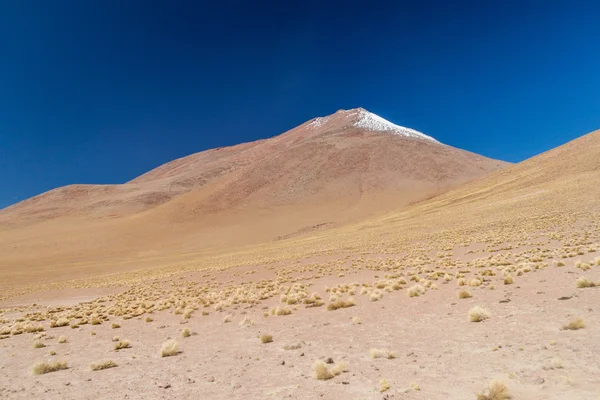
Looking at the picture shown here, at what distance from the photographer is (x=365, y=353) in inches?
328

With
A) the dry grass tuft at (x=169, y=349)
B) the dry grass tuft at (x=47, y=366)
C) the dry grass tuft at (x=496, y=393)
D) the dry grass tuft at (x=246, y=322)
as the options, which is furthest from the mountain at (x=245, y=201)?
the dry grass tuft at (x=496, y=393)

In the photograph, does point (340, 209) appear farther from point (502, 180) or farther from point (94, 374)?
point (94, 374)

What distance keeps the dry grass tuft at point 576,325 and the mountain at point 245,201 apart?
54867 mm

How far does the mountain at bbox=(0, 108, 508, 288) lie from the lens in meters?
70.5

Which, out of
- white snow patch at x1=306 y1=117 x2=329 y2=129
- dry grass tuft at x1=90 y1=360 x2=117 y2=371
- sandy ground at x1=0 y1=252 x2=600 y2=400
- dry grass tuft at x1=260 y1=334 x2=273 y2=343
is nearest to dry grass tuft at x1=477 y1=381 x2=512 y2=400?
sandy ground at x1=0 y1=252 x2=600 y2=400

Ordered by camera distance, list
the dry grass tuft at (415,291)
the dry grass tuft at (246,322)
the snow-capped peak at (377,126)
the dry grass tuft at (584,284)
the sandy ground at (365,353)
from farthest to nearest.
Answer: the snow-capped peak at (377,126), the dry grass tuft at (415,291), the dry grass tuft at (246,322), the dry grass tuft at (584,284), the sandy ground at (365,353)

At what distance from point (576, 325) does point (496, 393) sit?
3873 mm

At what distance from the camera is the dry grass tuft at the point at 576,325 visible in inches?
309

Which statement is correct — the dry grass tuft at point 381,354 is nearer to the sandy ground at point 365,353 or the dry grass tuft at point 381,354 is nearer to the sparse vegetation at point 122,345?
the sandy ground at point 365,353

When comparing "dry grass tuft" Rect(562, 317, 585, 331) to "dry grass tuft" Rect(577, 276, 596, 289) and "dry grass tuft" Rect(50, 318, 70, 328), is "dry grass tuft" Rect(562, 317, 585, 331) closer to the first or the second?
"dry grass tuft" Rect(577, 276, 596, 289)

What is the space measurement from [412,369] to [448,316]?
4177 millimetres

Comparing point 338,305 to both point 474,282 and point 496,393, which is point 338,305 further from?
point 496,393

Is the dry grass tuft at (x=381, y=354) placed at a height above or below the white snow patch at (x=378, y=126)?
below

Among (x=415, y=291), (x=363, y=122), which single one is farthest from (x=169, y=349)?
(x=363, y=122)
